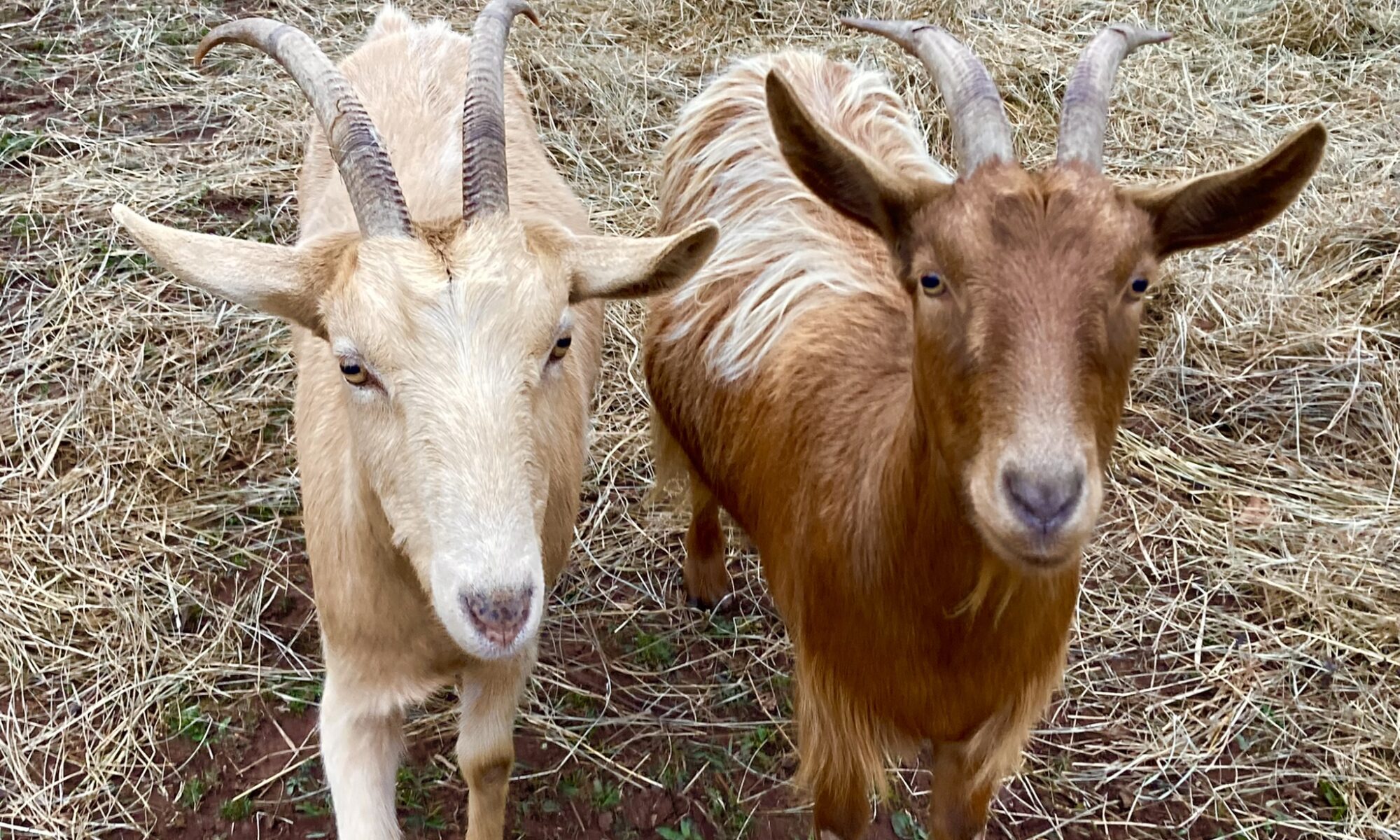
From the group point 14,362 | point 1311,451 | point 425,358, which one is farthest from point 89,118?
point 1311,451

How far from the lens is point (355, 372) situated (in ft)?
6.57

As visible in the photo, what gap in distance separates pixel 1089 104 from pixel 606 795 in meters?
2.32

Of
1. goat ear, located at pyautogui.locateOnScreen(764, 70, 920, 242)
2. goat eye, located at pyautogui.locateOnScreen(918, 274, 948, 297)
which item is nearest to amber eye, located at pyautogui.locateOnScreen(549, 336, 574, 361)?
goat ear, located at pyautogui.locateOnScreen(764, 70, 920, 242)

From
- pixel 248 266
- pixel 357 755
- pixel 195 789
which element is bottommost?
pixel 195 789

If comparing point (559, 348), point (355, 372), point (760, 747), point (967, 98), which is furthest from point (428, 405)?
point (760, 747)

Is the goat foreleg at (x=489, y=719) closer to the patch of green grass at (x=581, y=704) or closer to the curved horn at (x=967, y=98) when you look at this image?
the patch of green grass at (x=581, y=704)

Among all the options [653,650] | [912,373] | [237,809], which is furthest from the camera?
[653,650]

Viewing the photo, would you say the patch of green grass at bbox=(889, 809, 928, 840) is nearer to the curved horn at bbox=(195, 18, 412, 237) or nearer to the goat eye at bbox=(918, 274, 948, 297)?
the goat eye at bbox=(918, 274, 948, 297)

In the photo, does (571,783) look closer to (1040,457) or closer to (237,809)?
(237,809)

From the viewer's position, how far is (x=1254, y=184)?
1836 millimetres

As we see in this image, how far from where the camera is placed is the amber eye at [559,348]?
83.4 inches

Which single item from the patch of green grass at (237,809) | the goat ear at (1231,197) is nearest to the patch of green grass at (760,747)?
the patch of green grass at (237,809)

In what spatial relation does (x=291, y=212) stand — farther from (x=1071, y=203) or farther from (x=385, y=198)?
(x=1071, y=203)

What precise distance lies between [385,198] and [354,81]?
68.0 inches
